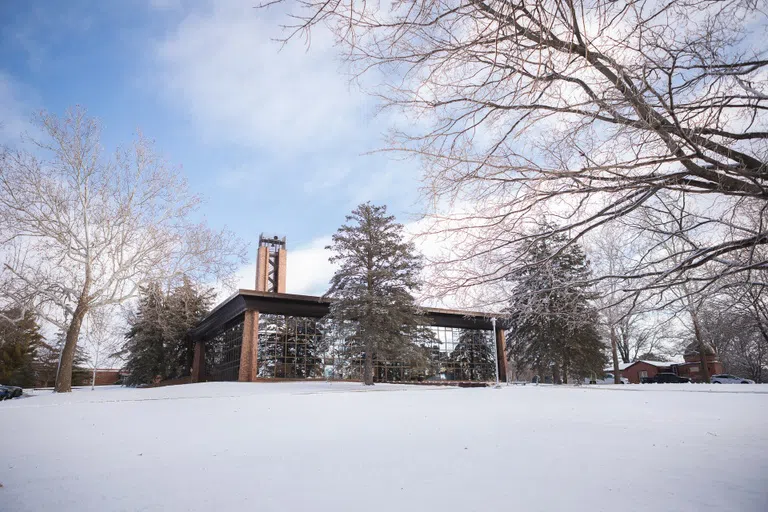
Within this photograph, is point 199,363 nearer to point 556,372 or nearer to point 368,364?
point 368,364

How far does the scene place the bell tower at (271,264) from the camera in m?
42.9

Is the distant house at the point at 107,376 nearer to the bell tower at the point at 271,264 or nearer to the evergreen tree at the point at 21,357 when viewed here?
the evergreen tree at the point at 21,357

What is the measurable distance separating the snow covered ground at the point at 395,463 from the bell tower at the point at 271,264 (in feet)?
113

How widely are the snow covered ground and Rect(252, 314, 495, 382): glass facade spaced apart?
14.4m

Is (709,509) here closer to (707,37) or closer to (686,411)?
(707,37)

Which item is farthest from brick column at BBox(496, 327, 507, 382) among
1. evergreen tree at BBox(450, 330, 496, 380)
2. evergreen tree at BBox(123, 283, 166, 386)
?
evergreen tree at BBox(123, 283, 166, 386)

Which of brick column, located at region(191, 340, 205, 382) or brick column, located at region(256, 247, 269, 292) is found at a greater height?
brick column, located at region(256, 247, 269, 292)

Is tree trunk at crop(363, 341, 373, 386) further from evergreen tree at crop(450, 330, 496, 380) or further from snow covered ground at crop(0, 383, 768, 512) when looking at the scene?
snow covered ground at crop(0, 383, 768, 512)

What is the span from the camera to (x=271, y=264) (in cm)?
4516

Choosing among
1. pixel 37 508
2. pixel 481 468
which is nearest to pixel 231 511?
pixel 37 508

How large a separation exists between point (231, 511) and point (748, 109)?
6.03 metres

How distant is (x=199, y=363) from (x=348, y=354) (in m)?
18.5

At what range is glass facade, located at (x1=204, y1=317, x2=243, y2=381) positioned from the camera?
27992 mm

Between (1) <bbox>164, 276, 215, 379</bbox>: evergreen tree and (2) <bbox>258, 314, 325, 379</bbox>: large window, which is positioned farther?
(1) <bbox>164, 276, 215, 379</bbox>: evergreen tree
